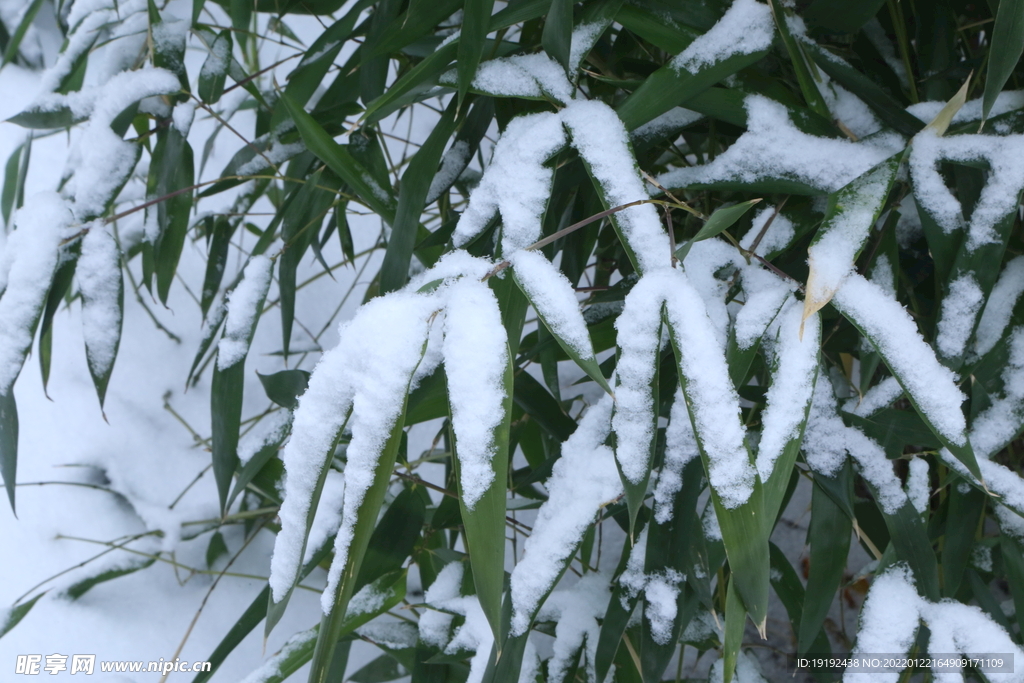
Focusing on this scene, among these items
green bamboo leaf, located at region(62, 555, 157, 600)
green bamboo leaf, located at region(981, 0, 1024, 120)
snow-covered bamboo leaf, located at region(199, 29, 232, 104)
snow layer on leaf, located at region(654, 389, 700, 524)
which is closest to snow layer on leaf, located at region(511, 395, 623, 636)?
snow layer on leaf, located at region(654, 389, 700, 524)

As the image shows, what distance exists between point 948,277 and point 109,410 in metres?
0.79

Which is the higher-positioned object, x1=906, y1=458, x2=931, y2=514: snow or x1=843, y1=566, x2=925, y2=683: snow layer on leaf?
x1=906, y1=458, x2=931, y2=514: snow

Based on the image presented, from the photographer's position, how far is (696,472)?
37 centimetres

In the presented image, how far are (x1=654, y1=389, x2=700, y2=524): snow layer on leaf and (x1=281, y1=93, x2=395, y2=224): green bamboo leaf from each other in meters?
0.22

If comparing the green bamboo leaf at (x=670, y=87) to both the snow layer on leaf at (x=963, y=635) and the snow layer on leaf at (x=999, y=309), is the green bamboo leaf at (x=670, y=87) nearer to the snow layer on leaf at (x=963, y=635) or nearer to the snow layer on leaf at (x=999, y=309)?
the snow layer on leaf at (x=999, y=309)

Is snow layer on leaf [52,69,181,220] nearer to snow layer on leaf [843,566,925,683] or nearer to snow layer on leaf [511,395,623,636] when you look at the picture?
snow layer on leaf [511,395,623,636]

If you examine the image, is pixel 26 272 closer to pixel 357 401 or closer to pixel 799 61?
pixel 357 401

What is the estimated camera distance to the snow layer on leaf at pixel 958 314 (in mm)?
344

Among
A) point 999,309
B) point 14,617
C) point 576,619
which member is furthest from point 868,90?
point 14,617

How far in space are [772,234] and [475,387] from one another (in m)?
0.21

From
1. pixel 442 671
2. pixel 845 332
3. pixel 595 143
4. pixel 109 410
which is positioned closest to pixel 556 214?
pixel 595 143

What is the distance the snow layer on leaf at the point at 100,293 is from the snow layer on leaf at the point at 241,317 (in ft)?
0.26

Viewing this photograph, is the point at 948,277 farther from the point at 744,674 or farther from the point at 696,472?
the point at 744,674

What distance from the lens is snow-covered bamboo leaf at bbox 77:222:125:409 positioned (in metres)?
0.46
